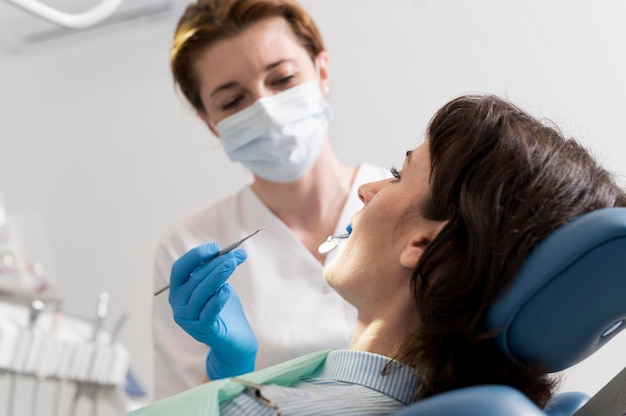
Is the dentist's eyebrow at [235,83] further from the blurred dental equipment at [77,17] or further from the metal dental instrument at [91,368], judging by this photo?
the metal dental instrument at [91,368]

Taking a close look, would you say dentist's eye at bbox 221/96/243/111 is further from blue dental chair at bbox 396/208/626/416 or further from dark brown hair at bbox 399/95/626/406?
blue dental chair at bbox 396/208/626/416

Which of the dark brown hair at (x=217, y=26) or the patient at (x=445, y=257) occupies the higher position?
the dark brown hair at (x=217, y=26)

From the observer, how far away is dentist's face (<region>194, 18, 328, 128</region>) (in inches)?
83.7

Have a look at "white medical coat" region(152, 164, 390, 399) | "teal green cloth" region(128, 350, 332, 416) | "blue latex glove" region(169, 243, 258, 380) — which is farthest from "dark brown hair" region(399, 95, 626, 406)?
"white medical coat" region(152, 164, 390, 399)

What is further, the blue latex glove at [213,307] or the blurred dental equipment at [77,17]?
the blurred dental equipment at [77,17]

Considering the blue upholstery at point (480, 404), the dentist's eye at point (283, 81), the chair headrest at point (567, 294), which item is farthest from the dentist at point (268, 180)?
the blue upholstery at point (480, 404)

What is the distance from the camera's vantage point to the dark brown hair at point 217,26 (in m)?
2.18

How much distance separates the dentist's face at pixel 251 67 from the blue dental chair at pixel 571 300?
1140 millimetres

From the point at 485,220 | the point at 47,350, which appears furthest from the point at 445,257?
the point at 47,350

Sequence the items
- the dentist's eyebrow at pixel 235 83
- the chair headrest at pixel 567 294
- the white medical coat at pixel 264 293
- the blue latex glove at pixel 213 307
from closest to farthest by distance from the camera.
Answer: the chair headrest at pixel 567 294, the blue latex glove at pixel 213 307, the white medical coat at pixel 264 293, the dentist's eyebrow at pixel 235 83

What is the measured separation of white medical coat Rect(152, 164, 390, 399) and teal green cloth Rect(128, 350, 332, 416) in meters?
0.51

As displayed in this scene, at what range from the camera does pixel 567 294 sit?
1099 mm

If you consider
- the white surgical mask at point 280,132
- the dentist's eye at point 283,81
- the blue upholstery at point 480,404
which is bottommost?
the blue upholstery at point 480,404

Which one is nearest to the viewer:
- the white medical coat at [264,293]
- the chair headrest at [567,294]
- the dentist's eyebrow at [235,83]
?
the chair headrest at [567,294]
